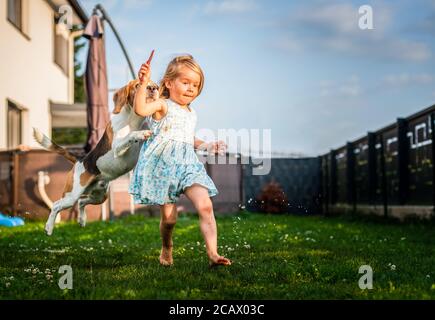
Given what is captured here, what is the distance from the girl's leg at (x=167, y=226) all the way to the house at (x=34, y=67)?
8.55 metres

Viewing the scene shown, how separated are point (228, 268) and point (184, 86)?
1229 mm

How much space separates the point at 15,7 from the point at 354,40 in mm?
8969

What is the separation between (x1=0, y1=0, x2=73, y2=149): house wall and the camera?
39.1 ft

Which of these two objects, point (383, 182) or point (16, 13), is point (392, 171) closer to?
point (383, 182)

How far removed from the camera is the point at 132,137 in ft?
A: 14.1

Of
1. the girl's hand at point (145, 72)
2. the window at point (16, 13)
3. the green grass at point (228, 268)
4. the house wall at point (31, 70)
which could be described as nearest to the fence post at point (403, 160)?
the green grass at point (228, 268)

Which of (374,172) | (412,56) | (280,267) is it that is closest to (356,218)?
(374,172)

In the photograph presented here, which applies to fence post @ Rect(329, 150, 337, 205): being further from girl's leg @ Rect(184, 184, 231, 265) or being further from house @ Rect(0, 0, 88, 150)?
girl's leg @ Rect(184, 184, 231, 265)

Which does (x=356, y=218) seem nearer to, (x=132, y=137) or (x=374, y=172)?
(x=374, y=172)

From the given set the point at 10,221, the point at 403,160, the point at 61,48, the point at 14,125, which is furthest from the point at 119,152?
the point at 61,48

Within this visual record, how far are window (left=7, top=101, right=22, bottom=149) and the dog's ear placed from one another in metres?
8.29

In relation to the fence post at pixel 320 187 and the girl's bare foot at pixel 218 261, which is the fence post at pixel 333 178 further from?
the girl's bare foot at pixel 218 261

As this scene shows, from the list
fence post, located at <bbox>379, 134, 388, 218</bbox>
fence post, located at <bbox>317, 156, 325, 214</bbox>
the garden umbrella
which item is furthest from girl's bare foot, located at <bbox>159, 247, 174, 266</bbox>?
fence post, located at <bbox>317, 156, 325, 214</bbox>

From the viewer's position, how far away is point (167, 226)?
159 inches
